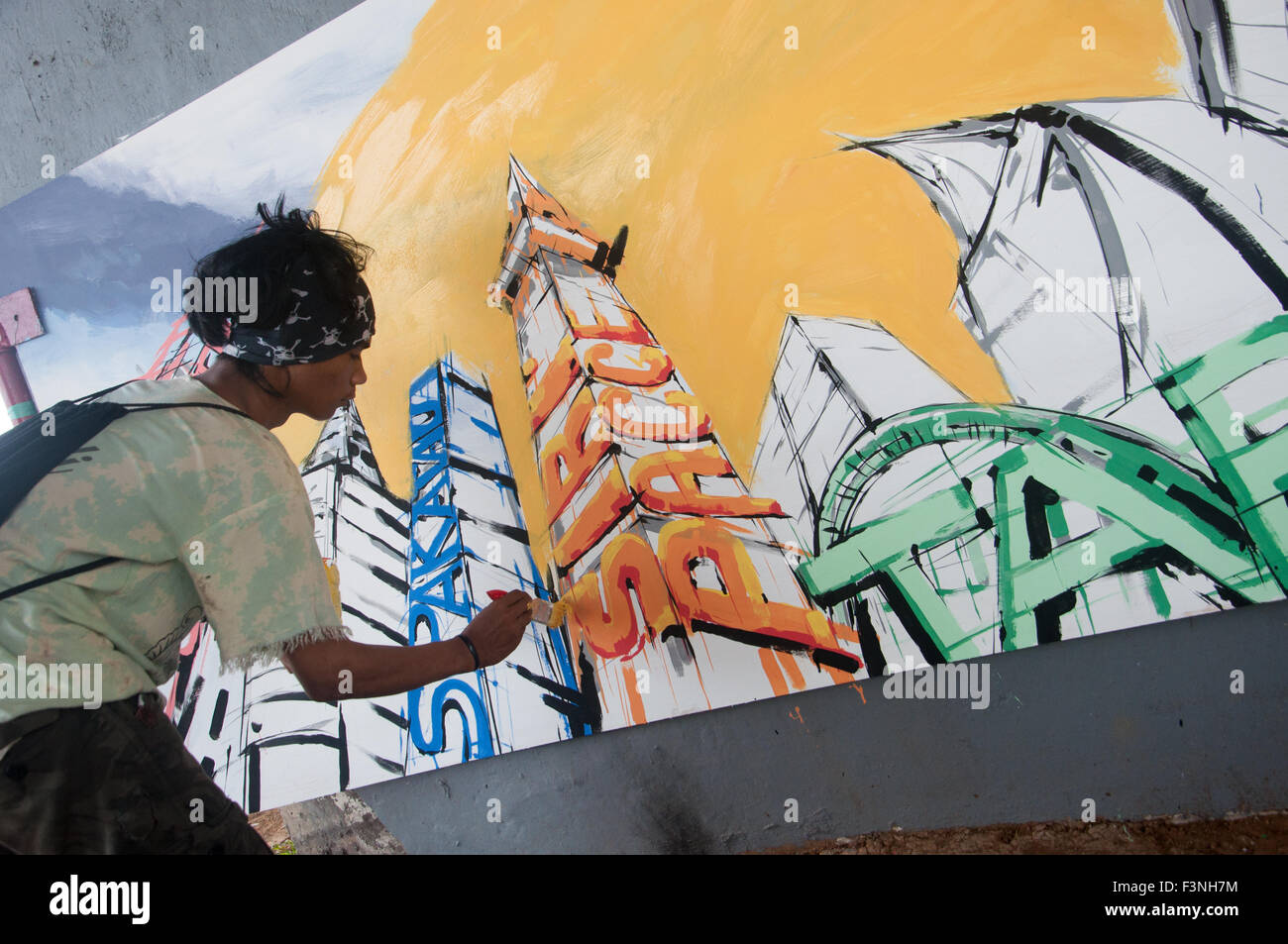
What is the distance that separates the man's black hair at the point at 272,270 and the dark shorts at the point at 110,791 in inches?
25.2

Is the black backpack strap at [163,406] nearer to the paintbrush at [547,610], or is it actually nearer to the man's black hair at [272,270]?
the man's black hair at [272,270]

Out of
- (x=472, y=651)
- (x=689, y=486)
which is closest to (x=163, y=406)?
(x=472, y=651)

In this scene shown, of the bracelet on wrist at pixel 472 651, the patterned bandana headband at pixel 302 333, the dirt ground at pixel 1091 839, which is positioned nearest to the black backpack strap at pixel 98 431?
the patterned bandana headband at pixel 302 333

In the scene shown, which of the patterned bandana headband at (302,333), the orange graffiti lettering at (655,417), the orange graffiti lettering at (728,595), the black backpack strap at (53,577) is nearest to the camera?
the black backpack strap at (53,577)

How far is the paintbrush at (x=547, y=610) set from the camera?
2.07 meters

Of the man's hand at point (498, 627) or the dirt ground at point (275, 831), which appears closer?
the man's hand at point (498, 627)

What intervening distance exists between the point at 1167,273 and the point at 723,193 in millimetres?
940

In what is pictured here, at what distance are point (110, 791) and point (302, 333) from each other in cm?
84

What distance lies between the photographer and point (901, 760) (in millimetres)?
1951

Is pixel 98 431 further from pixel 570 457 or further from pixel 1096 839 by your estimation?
pixel 1096 839

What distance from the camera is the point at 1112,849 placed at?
5.79 ft

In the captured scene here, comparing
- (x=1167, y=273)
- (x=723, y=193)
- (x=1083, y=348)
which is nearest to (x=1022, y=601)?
(x=1083, y=348)

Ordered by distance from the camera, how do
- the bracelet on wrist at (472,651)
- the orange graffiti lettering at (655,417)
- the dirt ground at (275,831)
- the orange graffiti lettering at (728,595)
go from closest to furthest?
1. the bracelet on wrist at (472,651)
2. the orange graffiti lettering at (728,595)
3. the orange graffiti lettering at (655,417)
4. the dirt ground at (275,831)

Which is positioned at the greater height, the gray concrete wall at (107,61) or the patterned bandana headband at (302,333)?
the gray concrete wall at (107,61)
